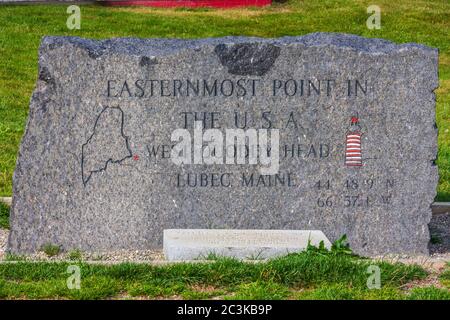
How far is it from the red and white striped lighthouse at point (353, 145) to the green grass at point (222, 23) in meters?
8.63

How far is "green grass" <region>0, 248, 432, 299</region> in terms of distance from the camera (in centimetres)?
662

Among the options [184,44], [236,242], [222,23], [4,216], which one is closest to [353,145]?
[236,242]

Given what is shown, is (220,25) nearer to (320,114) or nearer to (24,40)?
(24,40)

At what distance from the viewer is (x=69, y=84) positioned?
8.13 meters

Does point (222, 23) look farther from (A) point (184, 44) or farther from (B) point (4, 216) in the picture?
(A) point (184, 44)

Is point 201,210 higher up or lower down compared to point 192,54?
lower down

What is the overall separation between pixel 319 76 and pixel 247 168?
829mm

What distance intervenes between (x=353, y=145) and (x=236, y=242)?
117 centimetres

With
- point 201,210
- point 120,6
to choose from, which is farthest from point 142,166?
point 120,6

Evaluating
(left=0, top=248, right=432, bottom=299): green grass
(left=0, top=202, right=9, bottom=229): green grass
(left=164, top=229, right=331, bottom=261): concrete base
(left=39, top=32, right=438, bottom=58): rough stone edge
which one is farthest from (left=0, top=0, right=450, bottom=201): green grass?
(left=0, top=248, right=432, bottom=299): green grass

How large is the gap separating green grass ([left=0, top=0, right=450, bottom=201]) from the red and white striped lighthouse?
8.63m

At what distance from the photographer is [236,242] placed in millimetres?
7633

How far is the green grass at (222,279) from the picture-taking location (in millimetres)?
6621

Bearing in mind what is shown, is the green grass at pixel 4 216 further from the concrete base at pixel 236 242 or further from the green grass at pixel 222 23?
the green grass at pixel 222 23
